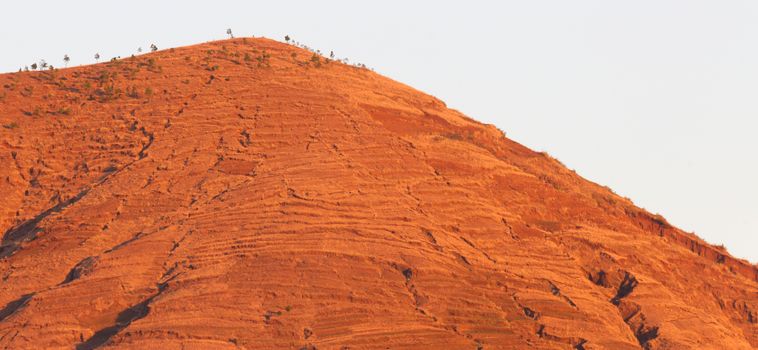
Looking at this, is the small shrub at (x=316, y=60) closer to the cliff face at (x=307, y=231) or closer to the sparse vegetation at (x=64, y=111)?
the cliff face at (x=307, y=231)

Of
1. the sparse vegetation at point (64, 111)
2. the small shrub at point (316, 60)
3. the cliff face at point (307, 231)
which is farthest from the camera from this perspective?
the small shrub at point (316, 60)

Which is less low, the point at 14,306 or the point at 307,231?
the point at 307,231

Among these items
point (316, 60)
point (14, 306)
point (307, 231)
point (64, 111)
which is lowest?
point (14, 306)

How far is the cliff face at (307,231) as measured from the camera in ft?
65.8

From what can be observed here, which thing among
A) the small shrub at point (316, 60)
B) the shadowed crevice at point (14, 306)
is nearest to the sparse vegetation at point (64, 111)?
the small shrub at point (316, 60)

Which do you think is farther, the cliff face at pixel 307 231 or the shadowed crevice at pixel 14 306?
the shadowed crevice at pixel 14 306

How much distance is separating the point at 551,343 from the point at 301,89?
991 cm

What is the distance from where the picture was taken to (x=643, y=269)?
945 inches

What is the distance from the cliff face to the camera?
20.0m

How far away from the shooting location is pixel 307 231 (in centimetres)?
2170

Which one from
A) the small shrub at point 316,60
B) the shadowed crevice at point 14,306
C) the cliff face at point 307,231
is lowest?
the shadowed crevice at point 14,306

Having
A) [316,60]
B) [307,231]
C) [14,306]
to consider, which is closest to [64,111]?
[316,60]

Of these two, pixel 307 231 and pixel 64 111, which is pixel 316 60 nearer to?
pixel 64 111

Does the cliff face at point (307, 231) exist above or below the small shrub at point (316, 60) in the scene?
below
